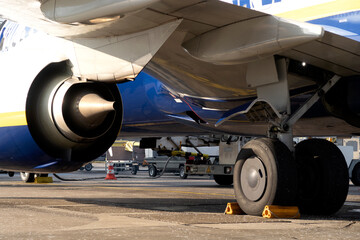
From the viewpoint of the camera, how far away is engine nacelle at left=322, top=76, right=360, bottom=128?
630cm

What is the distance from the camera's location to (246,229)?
4816 millimetres

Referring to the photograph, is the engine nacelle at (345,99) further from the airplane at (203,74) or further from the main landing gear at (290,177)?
the main landing gear at (290,177)

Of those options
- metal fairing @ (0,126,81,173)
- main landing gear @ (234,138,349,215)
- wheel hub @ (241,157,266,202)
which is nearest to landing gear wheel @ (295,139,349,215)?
main landing gear @ (234,138,349,215)

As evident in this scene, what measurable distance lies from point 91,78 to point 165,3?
180 cm

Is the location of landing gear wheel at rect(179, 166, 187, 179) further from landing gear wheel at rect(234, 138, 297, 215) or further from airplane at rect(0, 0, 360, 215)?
landing gear wheel at rect(234, 138, 297, 215)

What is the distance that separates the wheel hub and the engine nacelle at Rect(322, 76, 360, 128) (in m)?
1.17

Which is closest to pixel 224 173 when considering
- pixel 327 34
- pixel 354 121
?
pixel 354 121

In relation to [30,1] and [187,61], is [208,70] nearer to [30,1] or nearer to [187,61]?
[187,61]

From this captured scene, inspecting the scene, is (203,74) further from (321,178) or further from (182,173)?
(182,173)

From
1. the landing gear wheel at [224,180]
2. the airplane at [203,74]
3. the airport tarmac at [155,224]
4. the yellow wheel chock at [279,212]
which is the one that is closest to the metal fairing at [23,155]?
the airplane at [203,74]

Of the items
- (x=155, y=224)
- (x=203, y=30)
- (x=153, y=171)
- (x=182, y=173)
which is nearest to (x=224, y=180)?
(x=182, y=173)

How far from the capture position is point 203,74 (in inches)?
264

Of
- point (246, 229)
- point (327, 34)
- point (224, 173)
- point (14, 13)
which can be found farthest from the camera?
point (224, 173)

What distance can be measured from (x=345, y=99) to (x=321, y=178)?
0.98 metres
